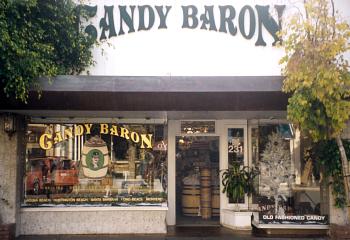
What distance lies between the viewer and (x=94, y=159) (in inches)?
476

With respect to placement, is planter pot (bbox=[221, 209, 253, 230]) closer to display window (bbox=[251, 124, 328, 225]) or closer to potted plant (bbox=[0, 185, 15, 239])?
display window (bbox=[251, 124, 328, 225])

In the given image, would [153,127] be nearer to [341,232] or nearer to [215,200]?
[215,200]

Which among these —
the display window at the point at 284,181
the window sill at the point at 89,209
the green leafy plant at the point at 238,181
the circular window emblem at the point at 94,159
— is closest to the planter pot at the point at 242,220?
the display window at the point at 284,181

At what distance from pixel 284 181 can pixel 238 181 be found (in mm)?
1145

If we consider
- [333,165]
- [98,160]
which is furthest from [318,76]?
[98,160]

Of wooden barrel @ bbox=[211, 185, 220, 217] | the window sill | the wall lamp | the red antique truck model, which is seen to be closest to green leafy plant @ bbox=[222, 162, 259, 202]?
wooden barrel @ bbox=[211, 185, 220, 217]

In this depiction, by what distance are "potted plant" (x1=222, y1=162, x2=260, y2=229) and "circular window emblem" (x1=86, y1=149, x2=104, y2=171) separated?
3123 millimetres

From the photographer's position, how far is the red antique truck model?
39.1 ft

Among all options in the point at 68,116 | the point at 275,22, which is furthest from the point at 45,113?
the point at 275,22

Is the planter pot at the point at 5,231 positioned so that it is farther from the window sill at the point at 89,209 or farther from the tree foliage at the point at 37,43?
the tree foliage at the point at 37,43

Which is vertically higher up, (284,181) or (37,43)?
(37,43)

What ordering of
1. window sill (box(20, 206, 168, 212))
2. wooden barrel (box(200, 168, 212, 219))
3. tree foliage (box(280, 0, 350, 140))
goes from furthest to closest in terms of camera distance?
wooden barrel (box(200, 168, 212, 219)), window sill (box(20, 206, 168, 212)), tree foliage (box(280, 0, 350, 140))

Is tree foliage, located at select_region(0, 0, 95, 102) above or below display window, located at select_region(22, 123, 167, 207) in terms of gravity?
above

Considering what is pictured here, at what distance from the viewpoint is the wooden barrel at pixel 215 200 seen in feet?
43.7
